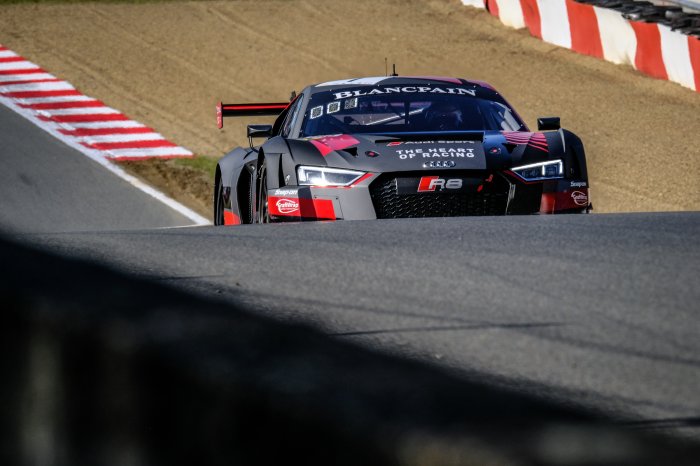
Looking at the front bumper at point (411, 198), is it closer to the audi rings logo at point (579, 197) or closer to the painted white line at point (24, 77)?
the audi rings logo at point (579, 197)

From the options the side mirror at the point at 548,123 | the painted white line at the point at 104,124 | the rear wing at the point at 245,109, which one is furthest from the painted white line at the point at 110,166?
the side mirror at the point at 548,123

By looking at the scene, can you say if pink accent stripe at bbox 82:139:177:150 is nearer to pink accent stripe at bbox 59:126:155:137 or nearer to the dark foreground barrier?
pink accent stripe at bbox 59:126:155:137

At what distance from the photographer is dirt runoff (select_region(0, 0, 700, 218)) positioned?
11.9m

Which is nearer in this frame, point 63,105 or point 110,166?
point 110,166

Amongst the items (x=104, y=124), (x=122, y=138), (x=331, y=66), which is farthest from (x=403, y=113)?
(x=331, y=66)

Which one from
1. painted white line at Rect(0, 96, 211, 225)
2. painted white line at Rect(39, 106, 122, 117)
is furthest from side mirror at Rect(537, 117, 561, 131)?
painted white line at Rect(39, 106, 122, 117)

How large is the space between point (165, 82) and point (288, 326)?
13.6m

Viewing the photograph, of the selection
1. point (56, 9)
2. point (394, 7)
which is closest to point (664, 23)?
point (394, 7)

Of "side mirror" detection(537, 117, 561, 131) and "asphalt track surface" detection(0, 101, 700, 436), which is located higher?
"side mirror" detection(537, 117, 561, 131)

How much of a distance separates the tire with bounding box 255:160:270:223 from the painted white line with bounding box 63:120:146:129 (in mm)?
7218

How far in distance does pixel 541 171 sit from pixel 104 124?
8.40 m

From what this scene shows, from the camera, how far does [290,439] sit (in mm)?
1731

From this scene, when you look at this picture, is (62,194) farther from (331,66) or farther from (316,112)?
(331,66)

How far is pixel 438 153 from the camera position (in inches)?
235
